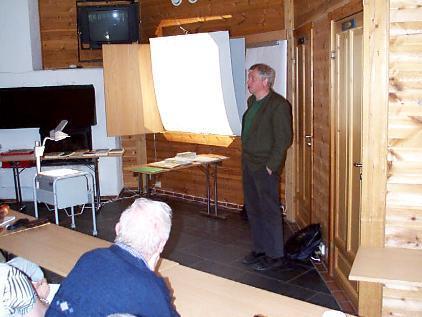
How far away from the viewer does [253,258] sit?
4715mm

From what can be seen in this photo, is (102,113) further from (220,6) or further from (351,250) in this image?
(351,250)

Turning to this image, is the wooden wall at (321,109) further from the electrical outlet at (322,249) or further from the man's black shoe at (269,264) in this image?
the man's black shoe at (269,264)

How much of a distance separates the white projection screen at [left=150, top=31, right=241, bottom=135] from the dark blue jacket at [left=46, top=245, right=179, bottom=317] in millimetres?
4511

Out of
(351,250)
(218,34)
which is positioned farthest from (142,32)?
(351,250)

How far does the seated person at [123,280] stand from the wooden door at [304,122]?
11.3 ft

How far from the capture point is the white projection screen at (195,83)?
6.14m

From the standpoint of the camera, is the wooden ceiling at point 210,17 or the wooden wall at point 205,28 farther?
the wooden wall at point 205,28

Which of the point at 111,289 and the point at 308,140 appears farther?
the point at 308,140

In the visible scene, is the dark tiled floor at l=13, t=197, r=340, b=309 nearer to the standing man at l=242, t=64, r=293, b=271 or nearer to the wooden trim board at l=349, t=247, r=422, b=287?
the standing man at l=242, t=64, r=293, b=271

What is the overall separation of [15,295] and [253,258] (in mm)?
2935

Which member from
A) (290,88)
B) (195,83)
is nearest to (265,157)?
(290,88)

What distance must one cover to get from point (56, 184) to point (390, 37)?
3493 mm

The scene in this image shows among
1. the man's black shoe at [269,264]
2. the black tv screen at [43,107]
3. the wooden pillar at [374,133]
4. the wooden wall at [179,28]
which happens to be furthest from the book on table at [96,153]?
the wooden pillar at [374,133]

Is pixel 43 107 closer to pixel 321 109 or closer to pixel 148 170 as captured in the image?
pixel 148 170
